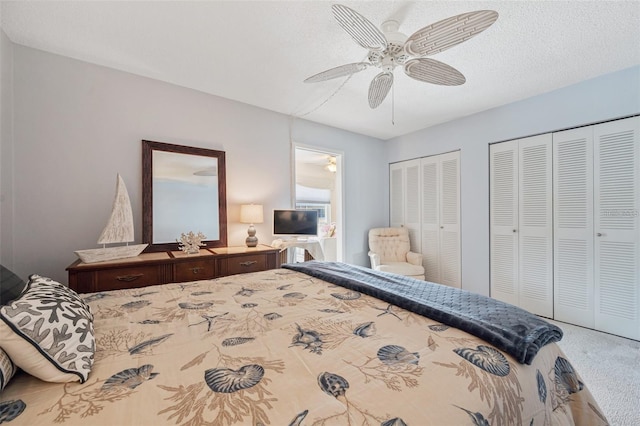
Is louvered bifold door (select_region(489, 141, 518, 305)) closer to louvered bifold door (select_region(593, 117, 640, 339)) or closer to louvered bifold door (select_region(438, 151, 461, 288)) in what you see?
louvered bifold door (select_region(438, 151, 461, 288))

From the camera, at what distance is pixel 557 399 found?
36.9 inches

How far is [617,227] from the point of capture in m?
2.59

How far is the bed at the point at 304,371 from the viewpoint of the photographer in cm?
61

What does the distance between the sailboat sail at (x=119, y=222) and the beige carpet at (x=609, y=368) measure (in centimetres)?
369

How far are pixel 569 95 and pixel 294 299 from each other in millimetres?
3648

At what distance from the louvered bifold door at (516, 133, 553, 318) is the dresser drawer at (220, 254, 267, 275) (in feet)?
10.4

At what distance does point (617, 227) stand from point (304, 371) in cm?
355

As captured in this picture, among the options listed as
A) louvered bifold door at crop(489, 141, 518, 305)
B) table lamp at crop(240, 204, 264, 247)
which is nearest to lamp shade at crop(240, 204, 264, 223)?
table lamp at crop(240, 204, 264, 247)

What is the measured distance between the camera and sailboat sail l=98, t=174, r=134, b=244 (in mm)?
2213

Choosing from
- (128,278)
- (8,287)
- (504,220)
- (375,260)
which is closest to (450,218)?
(504,220)

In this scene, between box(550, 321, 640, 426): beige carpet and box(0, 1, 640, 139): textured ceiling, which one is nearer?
box(550, 321, 640, 426): beige carpet

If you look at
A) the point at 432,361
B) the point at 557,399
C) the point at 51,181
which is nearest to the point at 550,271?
the point at 557,399

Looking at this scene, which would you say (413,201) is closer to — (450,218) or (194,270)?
(450,218)

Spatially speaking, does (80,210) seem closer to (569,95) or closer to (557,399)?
(557,399)
